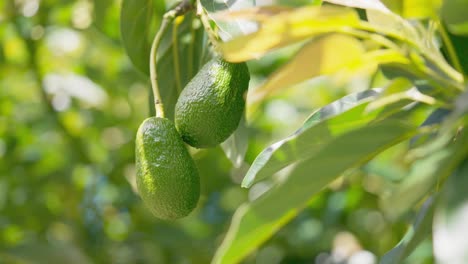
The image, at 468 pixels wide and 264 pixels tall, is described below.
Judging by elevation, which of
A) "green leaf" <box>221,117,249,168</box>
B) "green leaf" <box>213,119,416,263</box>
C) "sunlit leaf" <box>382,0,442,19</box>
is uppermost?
"sunlit leaf" <box>382,0,442,19</box>

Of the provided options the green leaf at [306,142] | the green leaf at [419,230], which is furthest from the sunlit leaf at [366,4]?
the green leaf at [419,230]

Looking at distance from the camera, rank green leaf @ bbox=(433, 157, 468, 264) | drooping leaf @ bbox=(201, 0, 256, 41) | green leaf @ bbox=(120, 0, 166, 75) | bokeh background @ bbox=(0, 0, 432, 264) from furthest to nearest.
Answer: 1. bokeh background @ bbox=(0, 0, 432, 264)
2. green leaf @ bbox=(120, 0, 166, 75)
3. drooping leaf @ bbox=(201, 0, 256, 41)
4. green leaf @ bbox=(433, 157, 468, 264)

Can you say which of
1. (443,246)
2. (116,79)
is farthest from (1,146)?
(443,246)

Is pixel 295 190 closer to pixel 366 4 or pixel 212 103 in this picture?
pixel 366 4

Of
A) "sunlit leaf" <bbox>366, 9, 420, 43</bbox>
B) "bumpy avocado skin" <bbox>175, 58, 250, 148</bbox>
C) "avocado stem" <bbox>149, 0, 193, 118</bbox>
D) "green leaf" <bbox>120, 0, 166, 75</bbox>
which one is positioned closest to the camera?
"sunlit leaf" <bbox>366, 9, 420, 43</bbox>

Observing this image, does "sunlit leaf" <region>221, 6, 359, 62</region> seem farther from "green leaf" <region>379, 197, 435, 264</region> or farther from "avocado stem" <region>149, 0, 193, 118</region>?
"avocado stem" <region>149, 0, 193, 118</region>

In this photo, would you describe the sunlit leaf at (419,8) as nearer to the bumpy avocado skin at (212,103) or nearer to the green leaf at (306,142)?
the green leaf at (306,142)

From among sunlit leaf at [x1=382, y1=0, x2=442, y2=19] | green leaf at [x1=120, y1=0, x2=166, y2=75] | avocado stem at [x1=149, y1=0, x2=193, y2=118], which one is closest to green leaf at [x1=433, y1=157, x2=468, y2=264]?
sunlit leaf at [x1=382, y1=0, x2=442, y2=19]
